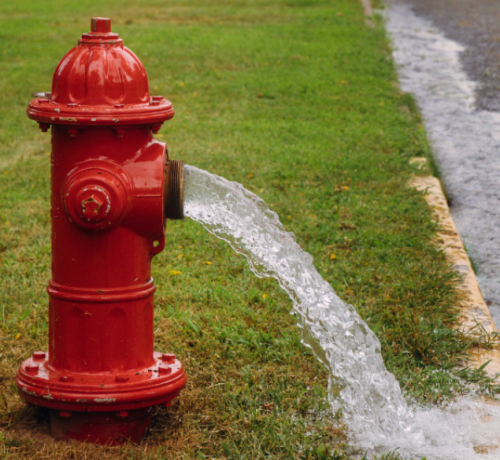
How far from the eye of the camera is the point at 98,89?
190cm

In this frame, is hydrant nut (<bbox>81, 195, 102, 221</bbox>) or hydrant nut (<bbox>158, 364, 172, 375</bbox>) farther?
hydrant nut (<bbox>158, 364, 172, 375</bbox>)

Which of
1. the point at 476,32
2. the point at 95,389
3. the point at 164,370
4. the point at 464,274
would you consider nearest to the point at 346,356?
the point at 164,370

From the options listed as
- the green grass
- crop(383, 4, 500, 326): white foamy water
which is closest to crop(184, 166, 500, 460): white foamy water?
the green grass

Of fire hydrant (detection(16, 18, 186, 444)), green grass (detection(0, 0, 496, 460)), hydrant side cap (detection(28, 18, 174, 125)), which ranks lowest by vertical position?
green grass (detection(0, 0, 496, 460))

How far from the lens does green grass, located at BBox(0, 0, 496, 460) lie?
2307 mm

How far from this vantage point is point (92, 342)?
79.7 inches

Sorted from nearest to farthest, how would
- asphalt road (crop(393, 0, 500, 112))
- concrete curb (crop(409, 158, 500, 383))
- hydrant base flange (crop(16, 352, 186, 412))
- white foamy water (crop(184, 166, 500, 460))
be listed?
hydrant base flange (crop(16, 352, 186, 412)) → white foamy water (crop(184, 166, 500, 460)) → concrete curb (crop(409, 158, 500, 383)) → asphalt road (crop(393, 0, 500, 112))

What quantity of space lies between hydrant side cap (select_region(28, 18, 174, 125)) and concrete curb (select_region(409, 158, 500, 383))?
67.7 inches

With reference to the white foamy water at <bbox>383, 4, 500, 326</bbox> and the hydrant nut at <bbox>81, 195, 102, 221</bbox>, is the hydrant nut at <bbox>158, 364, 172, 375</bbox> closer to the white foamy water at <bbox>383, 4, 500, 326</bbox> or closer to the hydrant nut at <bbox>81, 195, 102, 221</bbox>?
the hydrant nut at <bbox>81, 195, 102, 221</bbox>

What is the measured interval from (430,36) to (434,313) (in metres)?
10.1

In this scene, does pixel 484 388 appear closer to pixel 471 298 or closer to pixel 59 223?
pixel 471 298

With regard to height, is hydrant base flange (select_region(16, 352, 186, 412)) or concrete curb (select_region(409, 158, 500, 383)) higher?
hydrant base flange (select_region(16, 352, 186, 412))

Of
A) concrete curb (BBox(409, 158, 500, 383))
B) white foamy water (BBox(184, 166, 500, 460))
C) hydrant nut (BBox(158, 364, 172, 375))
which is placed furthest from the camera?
concrete curb (BBox(409, 158, 500, 383))

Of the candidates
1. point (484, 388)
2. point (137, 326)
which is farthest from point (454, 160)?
point (137, 326)
